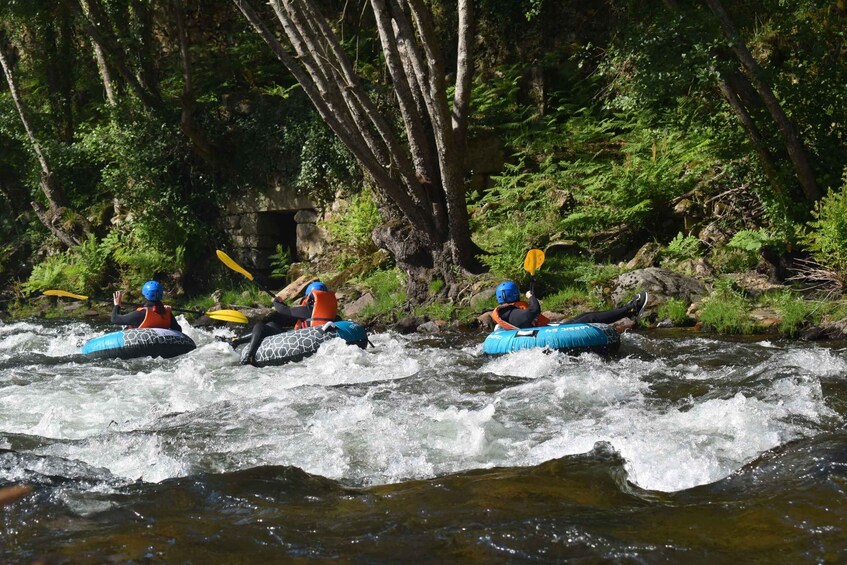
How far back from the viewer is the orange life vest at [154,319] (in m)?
10.7

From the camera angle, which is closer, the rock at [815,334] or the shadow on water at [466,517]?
the shadow on water at [466,517]

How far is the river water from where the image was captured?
3564 mm

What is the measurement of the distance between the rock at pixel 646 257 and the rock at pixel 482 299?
1.98 metres

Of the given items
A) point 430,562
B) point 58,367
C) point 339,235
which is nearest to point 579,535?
point 430,562

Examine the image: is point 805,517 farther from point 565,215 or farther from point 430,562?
point 565,215

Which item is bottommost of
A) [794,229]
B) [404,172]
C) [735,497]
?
[735,497]

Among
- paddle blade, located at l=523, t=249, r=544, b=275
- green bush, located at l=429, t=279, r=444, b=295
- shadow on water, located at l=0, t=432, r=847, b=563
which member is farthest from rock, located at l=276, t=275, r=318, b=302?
shadow on water, located at l=0, t=432, r=847, b=563

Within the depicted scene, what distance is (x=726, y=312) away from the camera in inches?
382

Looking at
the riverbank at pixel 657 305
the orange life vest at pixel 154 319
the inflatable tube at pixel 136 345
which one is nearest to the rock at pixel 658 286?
the riverbank at pixel 657 305

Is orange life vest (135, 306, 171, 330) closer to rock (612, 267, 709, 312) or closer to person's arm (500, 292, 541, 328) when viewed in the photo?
person's arm (500, 292, 541, 328)

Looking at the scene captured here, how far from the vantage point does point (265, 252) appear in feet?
55.1

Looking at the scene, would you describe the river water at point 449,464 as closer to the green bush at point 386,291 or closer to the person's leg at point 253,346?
the person's leg at point 253,346

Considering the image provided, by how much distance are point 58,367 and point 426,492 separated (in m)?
6.74

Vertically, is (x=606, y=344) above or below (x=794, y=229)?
below
